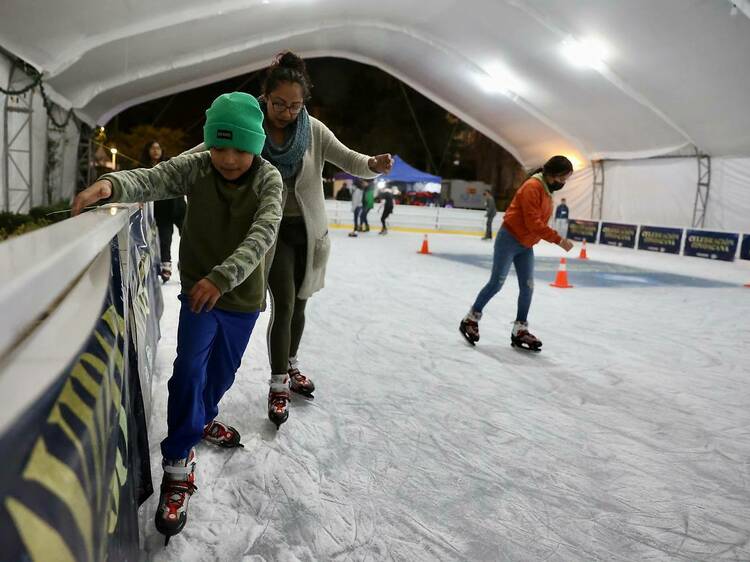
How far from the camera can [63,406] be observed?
2.43 ft

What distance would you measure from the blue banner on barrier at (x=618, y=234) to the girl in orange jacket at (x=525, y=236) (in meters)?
12.2

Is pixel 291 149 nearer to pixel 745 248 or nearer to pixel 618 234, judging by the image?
pixel 745 248

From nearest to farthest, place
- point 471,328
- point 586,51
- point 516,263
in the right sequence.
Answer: point 516,263 → point 471,328 → point 586,51

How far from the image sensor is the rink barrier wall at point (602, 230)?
487 inches

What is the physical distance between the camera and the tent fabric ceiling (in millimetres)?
9969

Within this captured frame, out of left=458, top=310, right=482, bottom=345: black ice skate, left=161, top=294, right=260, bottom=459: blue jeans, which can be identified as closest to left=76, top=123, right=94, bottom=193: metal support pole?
left=458, top=310, right=482, bottom=345: black ice skate

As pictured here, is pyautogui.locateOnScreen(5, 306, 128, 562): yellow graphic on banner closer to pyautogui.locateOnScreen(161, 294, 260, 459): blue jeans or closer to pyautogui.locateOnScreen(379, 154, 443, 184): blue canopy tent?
pyautogui.locateOnScreen(161, 294, 260, 459): blue jeans

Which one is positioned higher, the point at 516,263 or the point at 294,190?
the point at 294,190

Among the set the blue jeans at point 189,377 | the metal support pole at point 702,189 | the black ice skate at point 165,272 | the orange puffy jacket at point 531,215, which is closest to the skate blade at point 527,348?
the orange puffy jacket at point 531,215

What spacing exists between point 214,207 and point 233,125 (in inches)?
9.8

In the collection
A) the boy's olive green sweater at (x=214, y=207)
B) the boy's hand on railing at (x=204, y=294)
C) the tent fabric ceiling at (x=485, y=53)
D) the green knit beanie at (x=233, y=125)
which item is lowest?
the boy's hand on railing at (x=204, y=294)

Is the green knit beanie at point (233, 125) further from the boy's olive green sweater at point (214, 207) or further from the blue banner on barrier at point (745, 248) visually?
the blue banner on barrier at point (745, 248)

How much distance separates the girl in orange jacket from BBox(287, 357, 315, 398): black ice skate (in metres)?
1.54

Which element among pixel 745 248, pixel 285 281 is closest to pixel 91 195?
pixel 285 281
